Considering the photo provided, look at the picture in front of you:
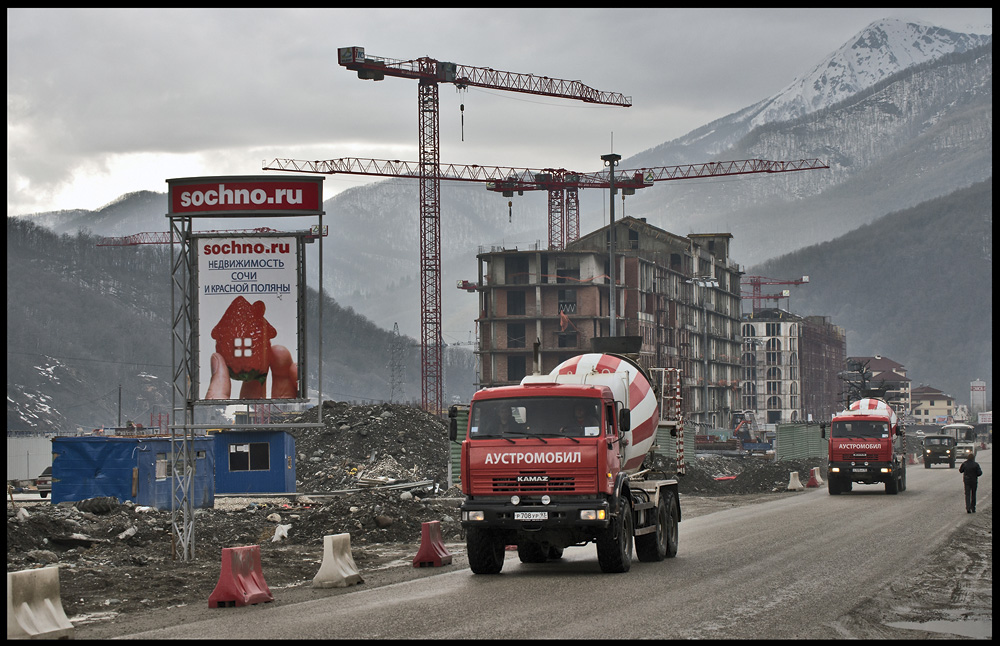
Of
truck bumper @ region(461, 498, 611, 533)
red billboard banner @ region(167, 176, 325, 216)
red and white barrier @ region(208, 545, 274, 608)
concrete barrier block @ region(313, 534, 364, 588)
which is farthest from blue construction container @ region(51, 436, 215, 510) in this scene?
red and white barrier @ region(208, 545, 274, 608)

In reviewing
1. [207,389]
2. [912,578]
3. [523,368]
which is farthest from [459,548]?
[523,368]

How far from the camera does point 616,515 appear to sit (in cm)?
1875

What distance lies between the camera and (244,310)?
22891mm

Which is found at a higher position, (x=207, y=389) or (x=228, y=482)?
(x=207, y=389)

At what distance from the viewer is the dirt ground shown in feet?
53.0

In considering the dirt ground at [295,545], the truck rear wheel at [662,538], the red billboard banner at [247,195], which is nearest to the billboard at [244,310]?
the red billboard banner at [247,195]

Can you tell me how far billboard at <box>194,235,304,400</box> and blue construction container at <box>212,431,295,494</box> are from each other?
21114mm

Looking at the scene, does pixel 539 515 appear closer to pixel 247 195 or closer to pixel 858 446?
pixel 247 195

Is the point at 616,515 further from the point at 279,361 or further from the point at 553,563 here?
the point at 279,361

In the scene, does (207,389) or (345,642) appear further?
(207,389)

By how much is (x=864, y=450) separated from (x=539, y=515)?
1149 inches

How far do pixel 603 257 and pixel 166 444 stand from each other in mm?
90853

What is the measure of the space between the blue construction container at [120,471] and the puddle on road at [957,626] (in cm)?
2681

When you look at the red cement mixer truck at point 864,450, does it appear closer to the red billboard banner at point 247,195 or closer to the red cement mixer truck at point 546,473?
the red cement mixer truck at point 546,473
